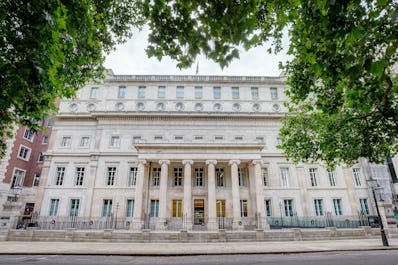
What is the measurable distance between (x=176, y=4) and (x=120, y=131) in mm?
24618

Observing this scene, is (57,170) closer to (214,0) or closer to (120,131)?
(120,131)

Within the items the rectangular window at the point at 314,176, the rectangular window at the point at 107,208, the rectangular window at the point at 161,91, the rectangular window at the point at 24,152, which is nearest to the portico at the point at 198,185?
the rectangular window at the point at 107,208

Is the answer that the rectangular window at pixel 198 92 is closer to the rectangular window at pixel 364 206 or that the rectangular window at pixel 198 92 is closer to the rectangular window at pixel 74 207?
the rectangular window at pixel 74 207

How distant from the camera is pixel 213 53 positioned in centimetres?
515

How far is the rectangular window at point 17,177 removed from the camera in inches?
1050

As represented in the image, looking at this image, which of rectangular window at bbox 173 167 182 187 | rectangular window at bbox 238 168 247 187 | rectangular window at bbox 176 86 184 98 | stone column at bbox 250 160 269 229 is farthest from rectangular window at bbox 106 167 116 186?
stone column at bbox 250 160 269 229

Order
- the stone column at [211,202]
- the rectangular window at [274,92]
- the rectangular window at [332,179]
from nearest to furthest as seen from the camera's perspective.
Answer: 1. the stone column at [211,202]
2. the rectangular window at [332,179]
3. the rectangular window at [274,92]

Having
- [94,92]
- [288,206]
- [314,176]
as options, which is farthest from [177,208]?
[94,92]

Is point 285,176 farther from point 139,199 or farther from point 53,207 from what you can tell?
point 53,207

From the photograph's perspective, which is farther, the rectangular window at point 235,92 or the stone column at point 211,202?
the rectangular window at point 235,92

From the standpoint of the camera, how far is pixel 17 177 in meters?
27.6

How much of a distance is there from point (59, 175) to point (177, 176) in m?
14.9

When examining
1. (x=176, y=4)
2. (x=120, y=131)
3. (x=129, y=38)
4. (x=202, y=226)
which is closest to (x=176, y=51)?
(x=176, y=4)

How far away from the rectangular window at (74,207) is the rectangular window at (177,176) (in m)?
11.9
